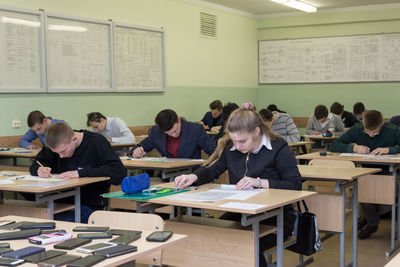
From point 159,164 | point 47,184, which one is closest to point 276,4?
point 159,164

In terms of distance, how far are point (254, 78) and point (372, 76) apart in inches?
96.2

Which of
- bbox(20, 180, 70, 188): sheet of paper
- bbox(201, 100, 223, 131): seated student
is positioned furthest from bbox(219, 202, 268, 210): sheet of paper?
bbox(201, 100, 223, 131): seated student

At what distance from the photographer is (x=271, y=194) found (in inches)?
124

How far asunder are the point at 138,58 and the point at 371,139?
4.16m

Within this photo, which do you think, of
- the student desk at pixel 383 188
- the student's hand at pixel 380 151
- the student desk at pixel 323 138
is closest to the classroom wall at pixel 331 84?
the student desk at pixel 323 138

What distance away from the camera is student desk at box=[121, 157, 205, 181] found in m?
4.82

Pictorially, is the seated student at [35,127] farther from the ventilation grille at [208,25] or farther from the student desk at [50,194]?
the ventilation grille at [208,25]

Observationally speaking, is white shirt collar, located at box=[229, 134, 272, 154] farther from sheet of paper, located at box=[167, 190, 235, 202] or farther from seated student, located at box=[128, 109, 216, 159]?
seated student, located at box=[128, 109, 216, 159]

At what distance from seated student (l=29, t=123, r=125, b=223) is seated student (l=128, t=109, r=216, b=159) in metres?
0.98

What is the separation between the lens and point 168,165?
4.80 meters

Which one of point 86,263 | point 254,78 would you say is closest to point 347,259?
point 86,263

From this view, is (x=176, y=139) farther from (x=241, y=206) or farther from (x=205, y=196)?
(x=241, y=206)

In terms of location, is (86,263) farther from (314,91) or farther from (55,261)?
(314,91)

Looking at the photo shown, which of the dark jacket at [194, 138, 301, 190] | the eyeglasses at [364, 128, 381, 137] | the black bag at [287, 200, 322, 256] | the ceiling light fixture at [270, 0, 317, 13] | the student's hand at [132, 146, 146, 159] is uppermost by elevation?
the ceiling light fixture at [270, 0, 317, 13]
